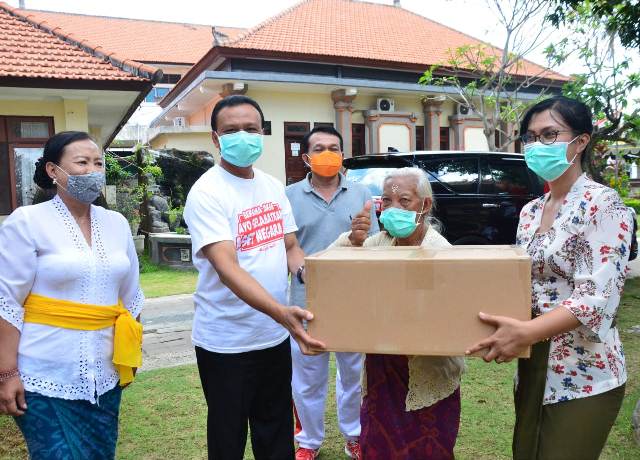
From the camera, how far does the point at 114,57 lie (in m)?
8.13

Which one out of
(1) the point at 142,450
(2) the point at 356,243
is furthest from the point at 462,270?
(1) the point at 142,450

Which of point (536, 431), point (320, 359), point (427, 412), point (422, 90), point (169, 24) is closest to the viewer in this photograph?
point (536, 431)

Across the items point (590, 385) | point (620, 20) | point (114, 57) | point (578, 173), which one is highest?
point (114, 57)

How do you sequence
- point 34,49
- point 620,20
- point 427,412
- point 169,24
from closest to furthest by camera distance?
point 427,412, point 620,20, point 34,49, point 169,24

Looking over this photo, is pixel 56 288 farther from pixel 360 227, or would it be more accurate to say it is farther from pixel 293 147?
pixel 293 147

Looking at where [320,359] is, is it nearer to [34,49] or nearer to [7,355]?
[7,355]

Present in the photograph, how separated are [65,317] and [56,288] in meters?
0.12

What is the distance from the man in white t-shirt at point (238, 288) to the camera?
83.6 inches

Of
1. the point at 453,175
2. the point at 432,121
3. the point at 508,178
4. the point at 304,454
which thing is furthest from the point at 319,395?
the point at 432,121

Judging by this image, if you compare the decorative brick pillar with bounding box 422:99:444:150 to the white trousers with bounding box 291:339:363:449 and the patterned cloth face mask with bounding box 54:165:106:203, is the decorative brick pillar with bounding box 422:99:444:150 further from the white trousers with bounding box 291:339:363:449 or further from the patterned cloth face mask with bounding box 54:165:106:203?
the patterned cloth face mask with bounding box 54:165:106:203

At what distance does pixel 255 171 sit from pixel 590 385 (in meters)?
1.57

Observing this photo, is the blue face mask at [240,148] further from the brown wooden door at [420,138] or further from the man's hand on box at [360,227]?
the brown wooden door at [420,138]

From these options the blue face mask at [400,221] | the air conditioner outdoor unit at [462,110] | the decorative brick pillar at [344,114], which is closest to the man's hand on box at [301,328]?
the blue face mask at [400,221]

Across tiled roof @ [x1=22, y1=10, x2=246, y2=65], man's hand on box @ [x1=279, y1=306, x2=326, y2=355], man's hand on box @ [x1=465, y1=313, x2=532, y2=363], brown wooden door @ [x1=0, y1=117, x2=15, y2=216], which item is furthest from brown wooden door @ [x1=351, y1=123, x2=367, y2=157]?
man's hand on box @ [x1=465, y1=313, x2=532, y2=363]
